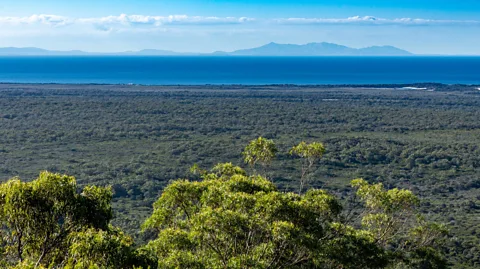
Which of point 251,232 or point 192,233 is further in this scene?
point 251,232

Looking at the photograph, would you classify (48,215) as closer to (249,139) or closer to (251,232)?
(251,232)

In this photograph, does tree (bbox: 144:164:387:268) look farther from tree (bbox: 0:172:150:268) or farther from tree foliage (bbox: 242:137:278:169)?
tree foliage (bbox: 242:137:278:169)

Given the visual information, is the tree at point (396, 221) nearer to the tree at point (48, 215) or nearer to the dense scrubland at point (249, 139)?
the tree at point (48, 215)

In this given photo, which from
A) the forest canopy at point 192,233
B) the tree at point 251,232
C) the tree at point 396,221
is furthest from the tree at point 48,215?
the tree at point 396,221

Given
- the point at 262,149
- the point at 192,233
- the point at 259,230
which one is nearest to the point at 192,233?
the point at 192,233

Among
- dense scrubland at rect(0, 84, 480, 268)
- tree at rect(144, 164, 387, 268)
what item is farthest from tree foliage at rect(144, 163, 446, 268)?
dense scrubland at rect(0, 84, 480, 268)
